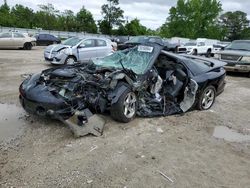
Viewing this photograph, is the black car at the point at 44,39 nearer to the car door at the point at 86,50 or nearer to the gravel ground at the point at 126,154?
the car door at the point at 86,50

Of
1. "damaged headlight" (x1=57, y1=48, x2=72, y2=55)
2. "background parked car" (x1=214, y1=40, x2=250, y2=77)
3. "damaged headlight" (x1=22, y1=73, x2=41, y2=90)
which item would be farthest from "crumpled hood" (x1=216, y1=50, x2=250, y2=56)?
"damaged headlight" (x1=22, y1=73, x2=41, y2=90)

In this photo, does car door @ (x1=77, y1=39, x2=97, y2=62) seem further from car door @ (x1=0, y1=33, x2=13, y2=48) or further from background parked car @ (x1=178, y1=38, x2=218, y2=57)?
background parked car @ (x1=178, y1=38, x2=218, y2=57)

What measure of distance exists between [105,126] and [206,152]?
1893 mm

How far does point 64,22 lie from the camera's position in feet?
198

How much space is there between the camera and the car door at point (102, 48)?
14.3 metres

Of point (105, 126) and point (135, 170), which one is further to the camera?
point (105, 126)

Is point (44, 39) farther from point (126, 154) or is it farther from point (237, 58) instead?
point (126, 154)

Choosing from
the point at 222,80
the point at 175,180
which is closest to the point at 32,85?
the point at 175,180

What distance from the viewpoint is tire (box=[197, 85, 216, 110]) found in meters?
6.97

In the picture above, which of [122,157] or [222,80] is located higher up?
[222,80]

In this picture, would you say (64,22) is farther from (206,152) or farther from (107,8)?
(206,152)

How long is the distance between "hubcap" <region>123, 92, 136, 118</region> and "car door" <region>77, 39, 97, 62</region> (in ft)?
27.4

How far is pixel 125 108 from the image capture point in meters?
5.65

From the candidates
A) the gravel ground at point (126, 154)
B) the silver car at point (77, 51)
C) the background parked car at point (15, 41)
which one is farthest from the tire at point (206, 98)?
the background parked car at point (15, 41)
